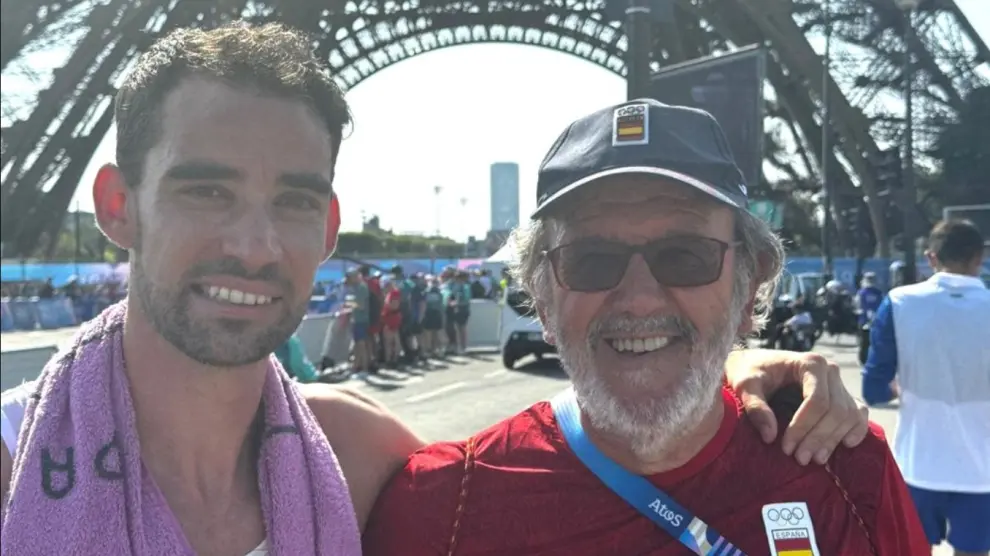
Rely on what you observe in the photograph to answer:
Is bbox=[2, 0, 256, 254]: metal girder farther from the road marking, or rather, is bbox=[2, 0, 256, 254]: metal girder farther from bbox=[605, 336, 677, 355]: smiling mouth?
bbox=[605, 336, 677, 355]: smiling mouth

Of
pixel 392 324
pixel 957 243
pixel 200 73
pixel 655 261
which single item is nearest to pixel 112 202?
pixel 200 73

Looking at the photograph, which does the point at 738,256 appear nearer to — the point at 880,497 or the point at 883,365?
the point at 880,497

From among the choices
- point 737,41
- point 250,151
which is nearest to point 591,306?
point 250,151

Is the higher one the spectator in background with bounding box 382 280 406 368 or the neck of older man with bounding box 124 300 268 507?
the neck of older man with bounding box 124 300 268 507

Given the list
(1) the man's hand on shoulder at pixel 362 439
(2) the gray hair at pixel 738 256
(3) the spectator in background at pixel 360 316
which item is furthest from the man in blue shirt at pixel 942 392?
(3) the spectator in background at pixel 360 316

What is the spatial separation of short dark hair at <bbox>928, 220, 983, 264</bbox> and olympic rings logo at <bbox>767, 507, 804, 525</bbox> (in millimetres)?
3101

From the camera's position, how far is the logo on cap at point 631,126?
5.75ft

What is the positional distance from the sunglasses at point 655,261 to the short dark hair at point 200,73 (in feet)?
1.99

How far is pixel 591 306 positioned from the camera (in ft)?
5.95

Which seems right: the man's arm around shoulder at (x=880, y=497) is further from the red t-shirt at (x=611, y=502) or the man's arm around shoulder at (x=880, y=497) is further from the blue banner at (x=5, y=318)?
the blue banner at (x=5, y=318)

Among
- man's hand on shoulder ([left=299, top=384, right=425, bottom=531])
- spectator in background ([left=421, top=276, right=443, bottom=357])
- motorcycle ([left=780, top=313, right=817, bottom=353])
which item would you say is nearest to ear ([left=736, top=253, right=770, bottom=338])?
man's hand on shoulder ([left=299, top=384, right=425, bottom=531])

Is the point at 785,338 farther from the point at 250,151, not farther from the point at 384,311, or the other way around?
the point at 250,151

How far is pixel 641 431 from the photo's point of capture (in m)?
1.78

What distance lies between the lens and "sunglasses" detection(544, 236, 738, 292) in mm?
1790
